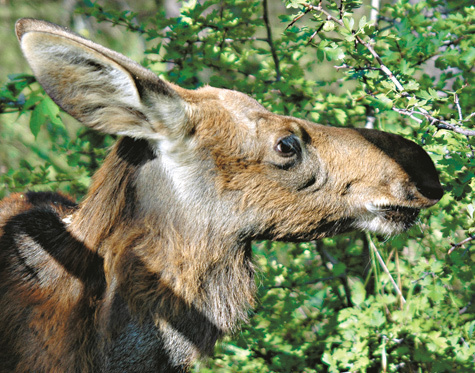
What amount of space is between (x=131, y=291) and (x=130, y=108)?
2.83 ft

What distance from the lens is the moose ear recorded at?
7.93ft

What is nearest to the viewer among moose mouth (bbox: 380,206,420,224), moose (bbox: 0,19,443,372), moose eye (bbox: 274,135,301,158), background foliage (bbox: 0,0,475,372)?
moose (bbox: 0,19,443,372)

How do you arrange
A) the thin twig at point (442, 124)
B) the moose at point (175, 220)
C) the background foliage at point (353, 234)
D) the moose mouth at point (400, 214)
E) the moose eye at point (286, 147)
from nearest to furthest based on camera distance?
the thin twig at point (442, 124) → the moose at point (175, 220) → the moose eye at point (286, 147) → the moose mouth at point (400, 214) → the background foliage at point (353, 234)

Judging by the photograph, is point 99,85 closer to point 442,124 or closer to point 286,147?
point 286,147

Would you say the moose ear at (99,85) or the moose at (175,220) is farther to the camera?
the moose at (175,220)

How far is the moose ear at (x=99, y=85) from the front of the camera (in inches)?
95.2

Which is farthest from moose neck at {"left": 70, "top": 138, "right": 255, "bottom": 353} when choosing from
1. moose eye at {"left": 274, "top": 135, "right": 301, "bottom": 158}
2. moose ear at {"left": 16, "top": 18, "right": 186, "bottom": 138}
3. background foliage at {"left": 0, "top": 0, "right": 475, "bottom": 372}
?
background foliage at {"left": 0, "top": 0, "right": 475, "bottom": 372}

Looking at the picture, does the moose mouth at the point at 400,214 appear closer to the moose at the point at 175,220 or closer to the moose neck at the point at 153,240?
the moose at the point at 175,220

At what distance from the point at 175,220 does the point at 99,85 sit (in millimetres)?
738

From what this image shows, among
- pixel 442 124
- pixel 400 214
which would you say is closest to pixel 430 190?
pixel 400 214

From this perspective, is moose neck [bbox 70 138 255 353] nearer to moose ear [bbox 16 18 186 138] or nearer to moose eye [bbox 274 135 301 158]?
moose ear [bbox 16 18 186 138]

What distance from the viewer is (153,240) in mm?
2832

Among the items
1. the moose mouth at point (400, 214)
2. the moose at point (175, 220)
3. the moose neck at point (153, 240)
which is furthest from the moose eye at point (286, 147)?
the moose mouth at point (400, 214)

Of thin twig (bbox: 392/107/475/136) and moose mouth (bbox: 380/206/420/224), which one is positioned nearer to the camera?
thin twig (bbox: 392/107/475/136)
